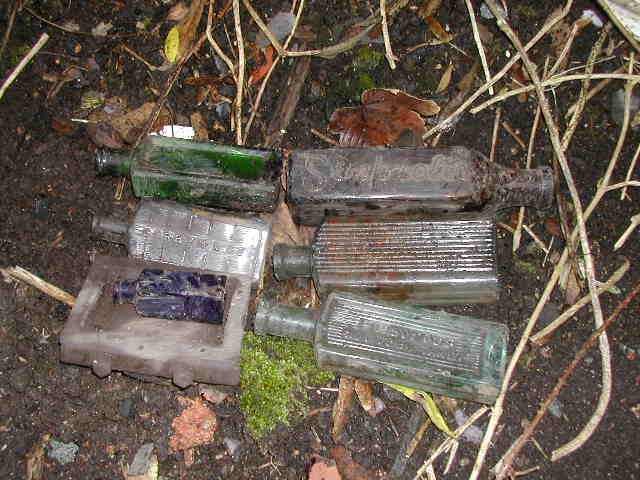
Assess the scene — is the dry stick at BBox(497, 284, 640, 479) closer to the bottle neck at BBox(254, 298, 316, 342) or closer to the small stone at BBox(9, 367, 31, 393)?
the bottle neck at BBox(254, 298, 316, 342)

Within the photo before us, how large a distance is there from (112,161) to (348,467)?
1.07 m

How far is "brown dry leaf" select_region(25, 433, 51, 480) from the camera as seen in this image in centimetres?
162

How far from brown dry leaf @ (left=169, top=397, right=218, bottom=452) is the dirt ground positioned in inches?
0.8

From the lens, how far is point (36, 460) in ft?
5.35

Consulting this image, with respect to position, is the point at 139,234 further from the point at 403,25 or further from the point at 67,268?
the point at 403,25

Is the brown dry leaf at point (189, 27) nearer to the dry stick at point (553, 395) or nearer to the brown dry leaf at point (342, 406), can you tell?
the brown dry leaf at point (342, 406)

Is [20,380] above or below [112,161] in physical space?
below

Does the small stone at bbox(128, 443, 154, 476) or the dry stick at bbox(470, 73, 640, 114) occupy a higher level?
the dry stick at bbox(470, 73, 640, 114)

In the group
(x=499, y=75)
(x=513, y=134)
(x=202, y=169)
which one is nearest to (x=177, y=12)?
(x=202, y=169)

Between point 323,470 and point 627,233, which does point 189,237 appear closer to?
point 323,470

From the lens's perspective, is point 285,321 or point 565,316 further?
point 565,316

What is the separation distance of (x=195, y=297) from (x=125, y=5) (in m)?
1.07

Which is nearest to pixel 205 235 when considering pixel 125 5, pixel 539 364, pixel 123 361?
pixel 123 361

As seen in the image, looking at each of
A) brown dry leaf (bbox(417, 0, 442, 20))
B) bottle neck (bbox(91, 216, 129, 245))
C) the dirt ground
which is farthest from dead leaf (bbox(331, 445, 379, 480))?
brown dry leaf (bbox(417, 0, 442, 20))
